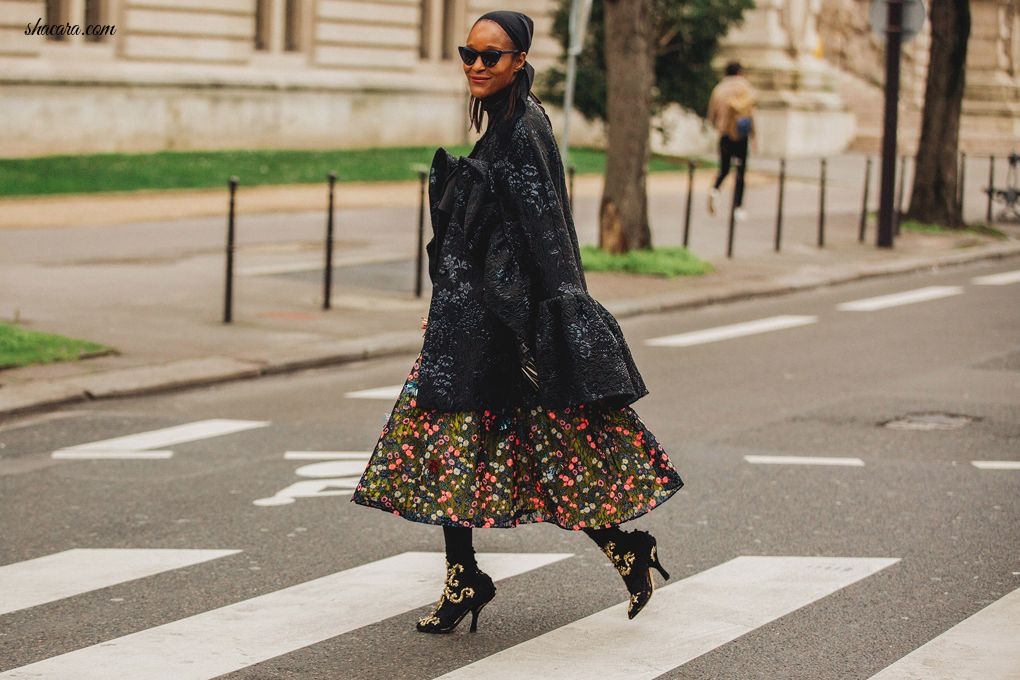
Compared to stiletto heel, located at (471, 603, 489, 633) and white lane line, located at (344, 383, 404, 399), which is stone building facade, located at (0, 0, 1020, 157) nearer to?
white lane line, located at (344, 383, 404, 399)

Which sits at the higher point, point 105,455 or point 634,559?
point 634,559

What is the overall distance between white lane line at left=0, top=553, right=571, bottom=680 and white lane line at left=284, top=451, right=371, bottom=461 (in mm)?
1988

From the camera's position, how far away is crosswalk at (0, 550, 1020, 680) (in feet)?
17.6

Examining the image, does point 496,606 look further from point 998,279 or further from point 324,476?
point 998,279

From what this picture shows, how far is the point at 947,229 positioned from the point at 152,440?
16079 millimetres

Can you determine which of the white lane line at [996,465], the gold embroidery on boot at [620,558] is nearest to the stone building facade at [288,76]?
the white lane line at [996,465]

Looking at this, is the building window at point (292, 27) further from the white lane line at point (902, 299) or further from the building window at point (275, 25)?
the white lane line at point (902, 299)

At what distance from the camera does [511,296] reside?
543 centimetres

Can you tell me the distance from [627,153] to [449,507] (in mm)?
12300

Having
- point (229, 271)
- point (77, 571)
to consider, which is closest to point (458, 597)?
point (77, 571)

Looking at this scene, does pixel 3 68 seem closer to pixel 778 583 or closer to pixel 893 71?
pixel 893 71

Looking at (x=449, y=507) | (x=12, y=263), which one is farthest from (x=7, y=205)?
(x=449, y=507)

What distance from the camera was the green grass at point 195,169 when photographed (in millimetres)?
23281

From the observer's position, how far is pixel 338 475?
834cm
